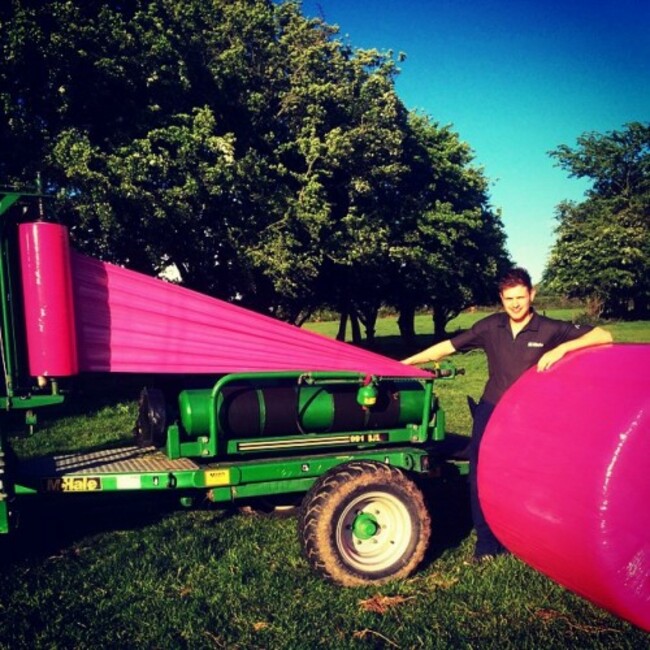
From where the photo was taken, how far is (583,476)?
13.0 ft

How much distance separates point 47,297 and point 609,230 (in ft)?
164

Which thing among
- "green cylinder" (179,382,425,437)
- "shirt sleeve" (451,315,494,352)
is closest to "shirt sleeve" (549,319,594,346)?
"shirt sleeve" (451,315,494,352)

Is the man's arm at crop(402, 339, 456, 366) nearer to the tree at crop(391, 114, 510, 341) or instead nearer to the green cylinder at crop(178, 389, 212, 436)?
the green cylinder at crop(178, 389, 212, 436)

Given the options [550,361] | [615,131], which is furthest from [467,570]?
[615,131]

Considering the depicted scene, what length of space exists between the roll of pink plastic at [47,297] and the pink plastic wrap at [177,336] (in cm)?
24

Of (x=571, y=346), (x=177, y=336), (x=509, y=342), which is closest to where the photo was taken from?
(x=571, y=346)

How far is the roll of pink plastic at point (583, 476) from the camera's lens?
12.7 feet

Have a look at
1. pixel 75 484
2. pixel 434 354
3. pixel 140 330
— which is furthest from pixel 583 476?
pixel 75 484

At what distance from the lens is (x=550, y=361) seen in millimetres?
4766

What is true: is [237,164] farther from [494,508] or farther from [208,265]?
[494,508]

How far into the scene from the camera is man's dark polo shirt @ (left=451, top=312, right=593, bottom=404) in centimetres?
522

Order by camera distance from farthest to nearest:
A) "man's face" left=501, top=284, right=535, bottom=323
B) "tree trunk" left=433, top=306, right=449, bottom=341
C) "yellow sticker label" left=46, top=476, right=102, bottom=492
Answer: "tree trunk" left=433, top=306, right=449, bottom=341
"man's face" left=501, top=284, right=535, bottom=323
"yellow sticker label" left=46, top=476, right=102, bottom=492

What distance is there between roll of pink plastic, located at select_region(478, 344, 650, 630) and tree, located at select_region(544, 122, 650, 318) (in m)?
47.4

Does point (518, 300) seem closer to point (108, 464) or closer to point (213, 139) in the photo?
point (108, 464)
